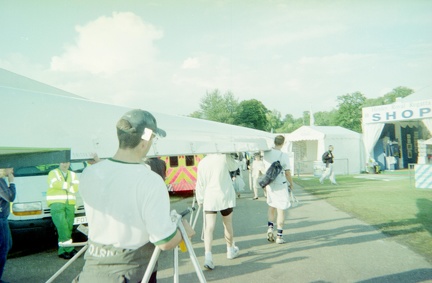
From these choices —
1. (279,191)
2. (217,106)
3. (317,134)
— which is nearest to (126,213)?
(279,191)

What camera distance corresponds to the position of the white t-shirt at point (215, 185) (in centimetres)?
540

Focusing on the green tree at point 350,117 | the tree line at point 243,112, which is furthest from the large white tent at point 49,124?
the green tree at point 350,117

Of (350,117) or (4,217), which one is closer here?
(4,217)

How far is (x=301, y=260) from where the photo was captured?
555 cm

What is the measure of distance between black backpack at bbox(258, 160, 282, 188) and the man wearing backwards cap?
4665 mm

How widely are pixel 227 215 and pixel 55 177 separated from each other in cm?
316

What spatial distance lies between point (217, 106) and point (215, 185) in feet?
197

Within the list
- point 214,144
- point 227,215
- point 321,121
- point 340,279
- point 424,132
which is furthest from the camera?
point 321,121

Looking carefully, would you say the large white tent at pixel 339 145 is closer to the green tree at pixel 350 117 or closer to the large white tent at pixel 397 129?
the large white tent at pixel 397 129

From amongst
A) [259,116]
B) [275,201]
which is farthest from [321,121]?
[275,201]

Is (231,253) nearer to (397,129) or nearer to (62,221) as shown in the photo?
(62,221)

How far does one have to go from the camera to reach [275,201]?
21.8 ft

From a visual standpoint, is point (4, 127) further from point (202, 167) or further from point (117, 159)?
point (202, 167)

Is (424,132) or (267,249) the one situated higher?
(424,132)
